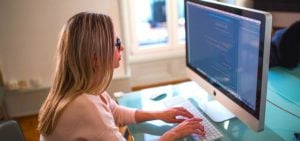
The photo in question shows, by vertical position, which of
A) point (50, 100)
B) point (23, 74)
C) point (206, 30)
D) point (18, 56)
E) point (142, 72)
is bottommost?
point (142, 72)

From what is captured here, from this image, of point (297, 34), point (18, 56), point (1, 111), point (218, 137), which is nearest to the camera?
point (218, 137)

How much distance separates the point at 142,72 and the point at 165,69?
24 cm

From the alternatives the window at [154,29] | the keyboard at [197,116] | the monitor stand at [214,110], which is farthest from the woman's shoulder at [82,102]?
the window at [154,29]

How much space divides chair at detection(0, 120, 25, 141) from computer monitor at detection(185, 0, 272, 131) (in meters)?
0.75

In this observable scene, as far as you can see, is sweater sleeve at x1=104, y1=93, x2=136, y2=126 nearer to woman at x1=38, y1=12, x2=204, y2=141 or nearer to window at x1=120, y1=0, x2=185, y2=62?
woman at x1=38, y1=12, x2=204, y2=141

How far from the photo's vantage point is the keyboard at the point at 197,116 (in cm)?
112

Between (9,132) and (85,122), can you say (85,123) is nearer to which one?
(85,122)

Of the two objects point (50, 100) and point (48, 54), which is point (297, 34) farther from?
point (48, 54)

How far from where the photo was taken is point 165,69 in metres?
3.26

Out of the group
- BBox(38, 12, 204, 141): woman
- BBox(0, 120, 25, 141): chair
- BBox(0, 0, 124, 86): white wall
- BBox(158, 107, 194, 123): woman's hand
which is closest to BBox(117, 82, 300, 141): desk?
BBox(158, 107, 194, 123): woman's hand

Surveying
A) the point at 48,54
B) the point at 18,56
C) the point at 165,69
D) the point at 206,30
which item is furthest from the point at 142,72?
the point at 206,30

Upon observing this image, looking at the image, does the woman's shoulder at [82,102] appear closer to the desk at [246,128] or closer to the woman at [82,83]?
the woman at [82,83]

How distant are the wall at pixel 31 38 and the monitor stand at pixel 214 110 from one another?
1495 mm

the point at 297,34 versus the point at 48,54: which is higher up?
the point at 297,34
